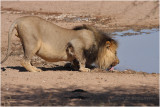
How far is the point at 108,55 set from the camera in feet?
32.7

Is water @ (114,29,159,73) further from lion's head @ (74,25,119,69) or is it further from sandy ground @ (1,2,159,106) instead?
sandy ground @ (1,2,159,106)

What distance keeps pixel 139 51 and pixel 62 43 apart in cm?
382

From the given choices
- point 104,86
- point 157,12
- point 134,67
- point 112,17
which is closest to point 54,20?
point 112,17

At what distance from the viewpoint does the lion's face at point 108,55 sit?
9898mm

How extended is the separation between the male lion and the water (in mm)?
684

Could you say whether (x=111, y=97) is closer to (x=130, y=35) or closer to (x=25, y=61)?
(x=25, y=61)

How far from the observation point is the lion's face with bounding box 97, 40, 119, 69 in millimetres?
9898

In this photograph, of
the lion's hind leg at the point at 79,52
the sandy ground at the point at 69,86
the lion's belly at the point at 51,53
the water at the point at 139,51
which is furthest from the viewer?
the water at the point at 139,51

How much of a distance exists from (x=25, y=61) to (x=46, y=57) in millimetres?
521

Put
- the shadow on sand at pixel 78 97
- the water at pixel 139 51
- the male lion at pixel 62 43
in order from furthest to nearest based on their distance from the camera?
the water at pixel 139 51 → the male lion at pixel 62 43 → the shadow on sand at pixel 78 97

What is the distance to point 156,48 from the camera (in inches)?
514

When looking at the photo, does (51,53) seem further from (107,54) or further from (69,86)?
(69,86)

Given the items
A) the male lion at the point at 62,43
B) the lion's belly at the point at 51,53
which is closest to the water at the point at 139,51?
the male lion at the point at 62,43

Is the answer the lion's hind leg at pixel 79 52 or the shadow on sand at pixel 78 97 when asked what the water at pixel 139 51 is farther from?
the shadow on sand at pixel 78 97
